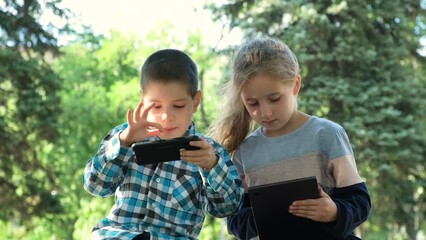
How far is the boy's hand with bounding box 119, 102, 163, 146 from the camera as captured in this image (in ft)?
6.84

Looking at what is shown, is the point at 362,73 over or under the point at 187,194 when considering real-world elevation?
over

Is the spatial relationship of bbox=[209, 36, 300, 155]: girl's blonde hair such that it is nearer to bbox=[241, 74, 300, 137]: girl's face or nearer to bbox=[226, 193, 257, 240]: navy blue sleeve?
bbox=[241, 74, 300, 137]: girl's face

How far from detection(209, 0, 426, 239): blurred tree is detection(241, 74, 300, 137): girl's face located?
372 inches

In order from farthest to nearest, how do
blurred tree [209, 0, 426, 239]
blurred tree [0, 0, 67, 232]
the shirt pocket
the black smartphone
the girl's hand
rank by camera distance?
1. blurred tree [209, 0, 426, 239]
2. blurred tree [0, 0, 67, 232]
3. the shirt pocket
4. the girl's hand
5. the black smartphone

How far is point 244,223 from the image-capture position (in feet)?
8.26

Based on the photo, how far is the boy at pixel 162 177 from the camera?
2174 mm

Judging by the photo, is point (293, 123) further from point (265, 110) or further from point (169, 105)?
point (169, 105)

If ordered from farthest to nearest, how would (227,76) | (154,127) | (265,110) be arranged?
(227,76) → (265,110) → (154,127)

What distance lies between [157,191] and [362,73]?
10583mm

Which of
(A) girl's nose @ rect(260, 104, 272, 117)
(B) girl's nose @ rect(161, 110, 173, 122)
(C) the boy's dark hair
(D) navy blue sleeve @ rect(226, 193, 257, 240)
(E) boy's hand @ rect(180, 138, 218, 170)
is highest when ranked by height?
(C) the boy's dark hair

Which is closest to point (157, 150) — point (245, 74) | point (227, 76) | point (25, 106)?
point (245, 74)

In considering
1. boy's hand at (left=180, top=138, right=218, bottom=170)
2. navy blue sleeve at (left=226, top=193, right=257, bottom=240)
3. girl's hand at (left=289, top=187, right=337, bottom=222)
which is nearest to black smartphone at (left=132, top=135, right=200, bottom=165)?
boy's hand at (left=180, top=138, right=218, bottom=170)

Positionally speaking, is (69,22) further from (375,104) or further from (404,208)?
(404,208)

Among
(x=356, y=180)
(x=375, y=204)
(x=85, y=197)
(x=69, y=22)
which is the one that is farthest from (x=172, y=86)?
(x=85, y=197)
